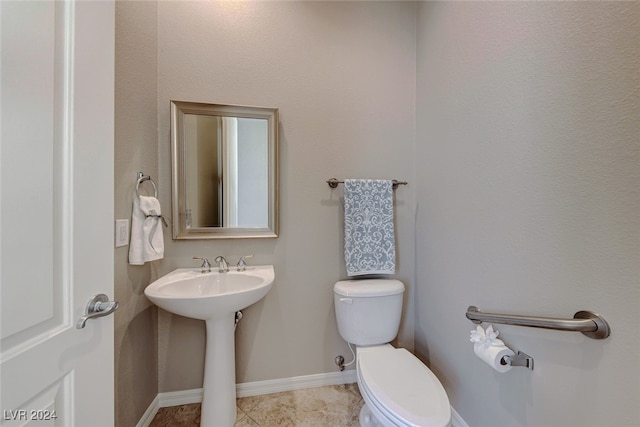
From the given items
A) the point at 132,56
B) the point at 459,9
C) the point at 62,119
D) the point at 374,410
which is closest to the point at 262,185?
the point at 132,56

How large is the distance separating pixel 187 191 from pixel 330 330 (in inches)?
50.0

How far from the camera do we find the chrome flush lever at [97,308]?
0.62 metres

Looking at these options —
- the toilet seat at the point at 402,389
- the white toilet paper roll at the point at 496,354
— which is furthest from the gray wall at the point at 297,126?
the white toilet paper roll at the point at 496,354

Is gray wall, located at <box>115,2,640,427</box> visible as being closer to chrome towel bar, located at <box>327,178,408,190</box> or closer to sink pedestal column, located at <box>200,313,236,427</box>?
chrome towel bar, located at <box>327,178,408,190</box>

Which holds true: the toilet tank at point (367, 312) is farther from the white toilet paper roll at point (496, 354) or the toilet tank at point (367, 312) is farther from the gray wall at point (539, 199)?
the white toilet paper roll at point (496, 354)

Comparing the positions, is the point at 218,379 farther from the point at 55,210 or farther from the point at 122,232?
the point at 55,210

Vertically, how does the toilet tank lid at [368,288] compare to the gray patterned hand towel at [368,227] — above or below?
below

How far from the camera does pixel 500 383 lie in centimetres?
110

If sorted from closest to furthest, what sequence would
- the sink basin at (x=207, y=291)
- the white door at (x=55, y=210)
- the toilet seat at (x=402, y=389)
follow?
the white door at (x=55, y=210), the toilet seat at (x=402, y=389), the sink basin at (x=207, y=291)

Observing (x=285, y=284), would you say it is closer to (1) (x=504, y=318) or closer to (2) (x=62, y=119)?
(1) (x=504, y=318)

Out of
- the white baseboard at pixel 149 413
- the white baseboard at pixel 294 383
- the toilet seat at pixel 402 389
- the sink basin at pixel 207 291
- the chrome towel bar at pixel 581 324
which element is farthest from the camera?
the white baseboard at pixel 294 383

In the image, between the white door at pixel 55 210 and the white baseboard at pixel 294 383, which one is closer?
the white door at pixel 55 210

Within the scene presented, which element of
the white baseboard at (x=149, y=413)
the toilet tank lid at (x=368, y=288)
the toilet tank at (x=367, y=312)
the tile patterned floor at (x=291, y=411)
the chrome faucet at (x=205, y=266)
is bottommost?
the tile patterned floor at (x=291, y=411)

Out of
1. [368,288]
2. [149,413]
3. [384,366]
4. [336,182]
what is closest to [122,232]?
[149,413]
